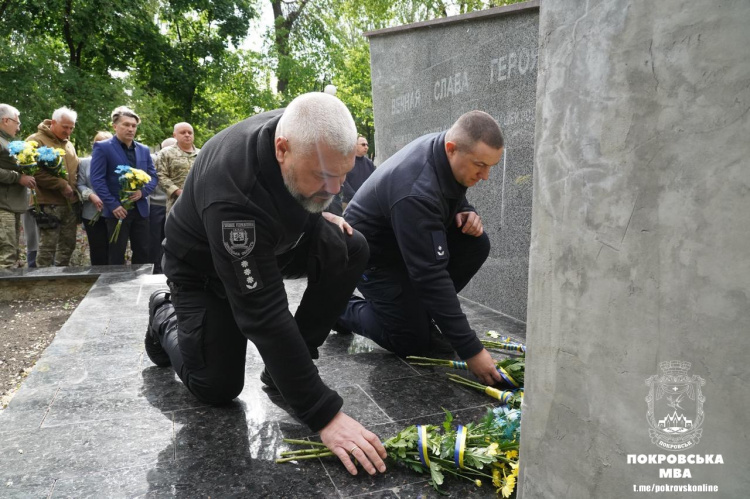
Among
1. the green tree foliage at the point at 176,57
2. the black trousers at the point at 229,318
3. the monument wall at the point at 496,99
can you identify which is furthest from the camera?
the green tree foliage at the point at 176,57

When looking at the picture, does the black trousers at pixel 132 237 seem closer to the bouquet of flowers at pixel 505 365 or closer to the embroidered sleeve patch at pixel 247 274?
the bouquet of flowers at pixel 505 365

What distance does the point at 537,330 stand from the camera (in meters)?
1.71

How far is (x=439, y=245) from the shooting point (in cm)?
337

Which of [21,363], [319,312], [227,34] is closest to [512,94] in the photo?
[319,312]

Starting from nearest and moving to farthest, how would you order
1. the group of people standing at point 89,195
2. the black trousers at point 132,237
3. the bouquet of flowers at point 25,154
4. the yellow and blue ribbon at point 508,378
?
the yellow and blue ribbon at point 508,378, the bouquet of flowers at point 25,154, the group of people standing at point 89,195, the black trousers at point 132,237

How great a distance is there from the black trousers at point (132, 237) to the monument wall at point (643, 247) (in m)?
6.49

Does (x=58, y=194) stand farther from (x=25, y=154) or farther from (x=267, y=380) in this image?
(x=267, y=380)

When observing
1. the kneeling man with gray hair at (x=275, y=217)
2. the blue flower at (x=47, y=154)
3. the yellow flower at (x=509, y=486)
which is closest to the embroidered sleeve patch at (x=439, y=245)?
the kneeling man with gray hair at (x=275, y=217)

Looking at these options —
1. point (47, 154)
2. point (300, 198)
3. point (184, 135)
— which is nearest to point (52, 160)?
point (47, 154)

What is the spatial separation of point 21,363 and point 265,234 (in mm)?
3311

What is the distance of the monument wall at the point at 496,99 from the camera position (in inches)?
195

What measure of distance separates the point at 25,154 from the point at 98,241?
1.36 metres

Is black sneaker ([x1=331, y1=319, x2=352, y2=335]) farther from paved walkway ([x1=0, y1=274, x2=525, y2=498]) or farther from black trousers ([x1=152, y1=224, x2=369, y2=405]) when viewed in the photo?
black trousers ([x1=152, y1=224, x2=369, y2=405])

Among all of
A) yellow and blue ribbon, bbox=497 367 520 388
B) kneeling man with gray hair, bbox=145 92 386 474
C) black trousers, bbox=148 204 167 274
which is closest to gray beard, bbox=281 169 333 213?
kneeling man with gray hair, bbox=145 92 386 474
